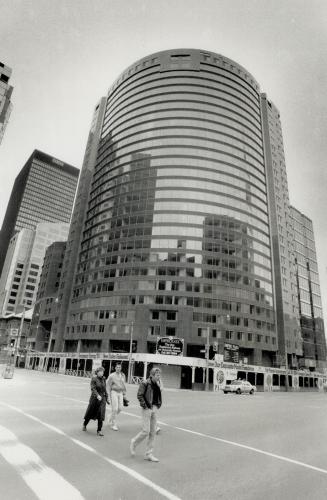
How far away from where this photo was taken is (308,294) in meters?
103

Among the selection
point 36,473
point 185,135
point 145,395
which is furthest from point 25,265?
point 36,473

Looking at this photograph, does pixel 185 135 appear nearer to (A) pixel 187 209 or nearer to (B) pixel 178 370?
(A) pixel 187 209

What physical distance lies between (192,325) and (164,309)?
247 inches

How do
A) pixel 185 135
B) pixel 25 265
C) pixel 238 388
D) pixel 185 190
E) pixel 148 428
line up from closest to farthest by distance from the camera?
1. pixel 148 428
2. pixel 238 388
3. pixel 185 190
4. pixel 185 135
5. pixel 25 265

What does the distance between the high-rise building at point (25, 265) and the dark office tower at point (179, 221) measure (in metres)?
88.7

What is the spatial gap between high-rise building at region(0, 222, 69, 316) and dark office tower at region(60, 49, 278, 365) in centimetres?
8873

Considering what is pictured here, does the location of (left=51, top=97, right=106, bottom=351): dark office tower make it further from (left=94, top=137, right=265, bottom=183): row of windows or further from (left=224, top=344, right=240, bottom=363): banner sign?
(left=224, top=344, right=240, bottom=363): banner sign

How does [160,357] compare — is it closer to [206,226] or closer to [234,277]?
[234,277]

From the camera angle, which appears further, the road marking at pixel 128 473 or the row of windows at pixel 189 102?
the row of windows at pixel 189 102

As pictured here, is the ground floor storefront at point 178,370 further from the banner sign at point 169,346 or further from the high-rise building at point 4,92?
the high-rise building at point 4,92

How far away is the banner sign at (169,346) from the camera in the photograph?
49.8m

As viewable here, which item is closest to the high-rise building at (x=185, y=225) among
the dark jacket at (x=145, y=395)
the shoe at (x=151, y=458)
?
the dark jacket at (x=145, y=395)

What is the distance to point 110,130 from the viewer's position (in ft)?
316

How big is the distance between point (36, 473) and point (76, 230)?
8932 centimetres
